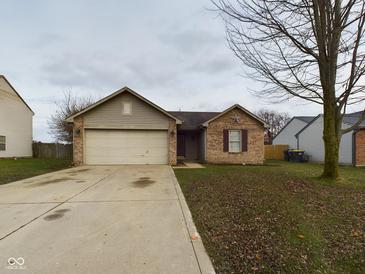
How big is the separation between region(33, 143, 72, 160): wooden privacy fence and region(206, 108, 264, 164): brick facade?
13795 mm

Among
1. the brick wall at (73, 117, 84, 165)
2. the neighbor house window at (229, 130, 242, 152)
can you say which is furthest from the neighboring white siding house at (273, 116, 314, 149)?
the brick wall at (73, 117, 84, 165)

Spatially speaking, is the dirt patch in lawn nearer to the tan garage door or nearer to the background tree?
the tan garage door

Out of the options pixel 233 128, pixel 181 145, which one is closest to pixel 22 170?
pixel 181 145

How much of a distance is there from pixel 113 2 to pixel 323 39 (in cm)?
778

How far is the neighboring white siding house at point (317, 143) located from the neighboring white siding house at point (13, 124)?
89.7ft

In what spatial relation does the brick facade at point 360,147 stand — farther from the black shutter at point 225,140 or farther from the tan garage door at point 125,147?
the tan garage door at point 125,147

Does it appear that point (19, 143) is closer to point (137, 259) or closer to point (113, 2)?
point (113, 2)

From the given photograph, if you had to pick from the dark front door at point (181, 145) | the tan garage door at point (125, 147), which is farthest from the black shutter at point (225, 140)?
the dark front door at point (181, 145)

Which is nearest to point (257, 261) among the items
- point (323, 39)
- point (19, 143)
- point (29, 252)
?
point (29, 252)

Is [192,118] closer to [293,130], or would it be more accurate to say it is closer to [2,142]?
[293,130]

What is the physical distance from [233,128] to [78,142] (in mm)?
10317

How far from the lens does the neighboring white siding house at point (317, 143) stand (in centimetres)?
1830
